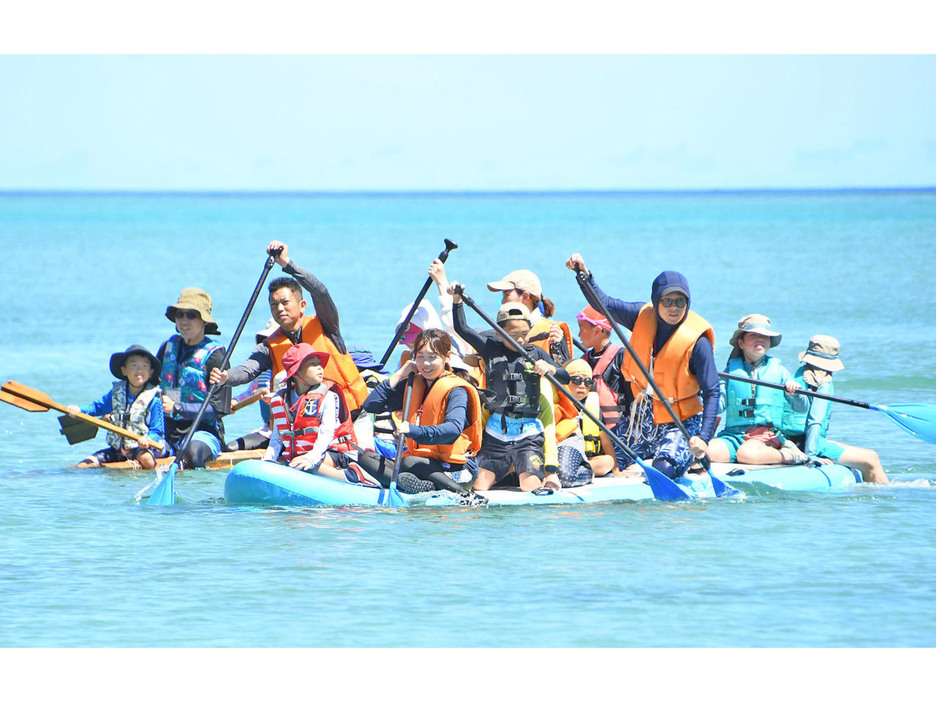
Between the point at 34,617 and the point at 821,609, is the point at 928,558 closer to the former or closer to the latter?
the point at 821,609

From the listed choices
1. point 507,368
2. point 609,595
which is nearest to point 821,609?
point 609,595

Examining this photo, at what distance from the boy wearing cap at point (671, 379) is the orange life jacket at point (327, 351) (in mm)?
1658

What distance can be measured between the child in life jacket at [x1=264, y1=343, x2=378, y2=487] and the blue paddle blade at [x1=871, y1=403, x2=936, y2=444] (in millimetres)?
4164

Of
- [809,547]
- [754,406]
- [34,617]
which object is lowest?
[34,617]

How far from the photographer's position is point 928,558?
27.6ft

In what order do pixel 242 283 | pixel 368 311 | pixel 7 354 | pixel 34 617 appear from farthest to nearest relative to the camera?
pixel 242 283 < pixel 368 311 < pixel 7 354 < pixel 34 617

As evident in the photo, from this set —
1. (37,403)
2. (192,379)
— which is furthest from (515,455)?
(37,403)

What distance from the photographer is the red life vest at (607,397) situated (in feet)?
32.1

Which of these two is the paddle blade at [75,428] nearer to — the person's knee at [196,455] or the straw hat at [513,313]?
the person's knee at [196,455]

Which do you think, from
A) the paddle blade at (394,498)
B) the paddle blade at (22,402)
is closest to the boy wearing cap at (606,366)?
the paddle blade at (394,498)

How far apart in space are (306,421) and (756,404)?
315 centimetres

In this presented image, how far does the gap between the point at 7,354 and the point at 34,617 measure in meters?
14.4

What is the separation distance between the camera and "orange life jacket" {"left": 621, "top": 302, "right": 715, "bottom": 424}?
9.48 metres

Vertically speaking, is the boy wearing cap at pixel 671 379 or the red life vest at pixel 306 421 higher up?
the boy wearing cap at pixel 671 379
